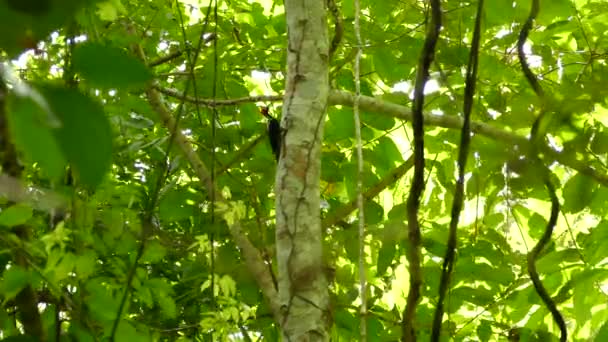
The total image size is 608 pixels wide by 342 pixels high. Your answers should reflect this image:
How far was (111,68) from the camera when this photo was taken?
0.49 m

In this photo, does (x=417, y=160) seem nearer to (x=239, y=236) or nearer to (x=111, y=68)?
(x=239, y=236)

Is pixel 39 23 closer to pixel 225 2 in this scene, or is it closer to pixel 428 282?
pixel 428 282

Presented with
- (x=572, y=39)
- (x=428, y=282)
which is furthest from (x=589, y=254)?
(x=572, y=39)

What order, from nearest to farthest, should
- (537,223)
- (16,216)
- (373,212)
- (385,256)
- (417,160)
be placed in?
(417,160) → (16,216) → (385,256) → (537,223) → (373,212)

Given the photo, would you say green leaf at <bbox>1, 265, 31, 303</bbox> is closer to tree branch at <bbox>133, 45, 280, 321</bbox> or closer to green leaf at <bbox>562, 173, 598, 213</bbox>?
tree branch at <bbox>133, 45, 280, 321</bbox>

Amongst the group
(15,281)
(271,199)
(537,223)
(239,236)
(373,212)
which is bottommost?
(15,281)

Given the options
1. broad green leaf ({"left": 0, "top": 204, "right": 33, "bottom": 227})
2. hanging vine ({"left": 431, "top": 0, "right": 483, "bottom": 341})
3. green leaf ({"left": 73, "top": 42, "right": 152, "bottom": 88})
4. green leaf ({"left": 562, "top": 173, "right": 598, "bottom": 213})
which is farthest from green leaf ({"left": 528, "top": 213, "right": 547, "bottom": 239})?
green leaf ({"left": 73, "top": 42, "right": 152, "bottom": 88})

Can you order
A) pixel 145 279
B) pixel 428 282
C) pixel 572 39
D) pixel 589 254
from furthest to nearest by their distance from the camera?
pixel 572 39
pixel 428 282
pixel 589 254
pixel 145 279

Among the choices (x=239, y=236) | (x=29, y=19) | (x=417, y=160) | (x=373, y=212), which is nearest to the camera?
(x=29, y=19)

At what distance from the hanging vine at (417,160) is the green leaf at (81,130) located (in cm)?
112

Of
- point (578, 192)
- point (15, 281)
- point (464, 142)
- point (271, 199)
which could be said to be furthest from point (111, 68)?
point (271, 199)

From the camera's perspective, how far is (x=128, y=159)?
9.84 feet

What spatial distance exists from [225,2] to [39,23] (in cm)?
330

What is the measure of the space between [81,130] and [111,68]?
0.06 m
